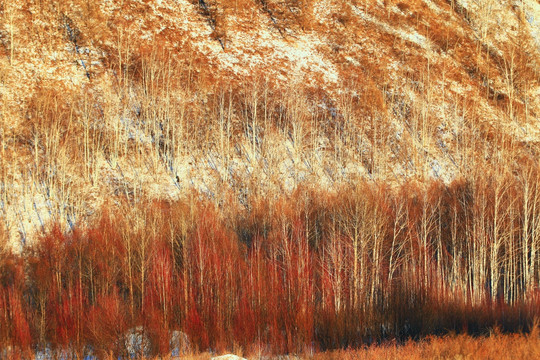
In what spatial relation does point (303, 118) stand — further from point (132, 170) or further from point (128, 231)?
point (128, 231)

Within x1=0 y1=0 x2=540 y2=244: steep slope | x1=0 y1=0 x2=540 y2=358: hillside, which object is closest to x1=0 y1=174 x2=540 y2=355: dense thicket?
x1=0 y1=0 x2=540 y2=358: hillside

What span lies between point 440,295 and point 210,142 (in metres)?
21.3

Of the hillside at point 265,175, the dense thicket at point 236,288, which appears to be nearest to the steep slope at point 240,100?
the hillside at point 265,175

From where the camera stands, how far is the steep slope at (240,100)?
35.7 metres

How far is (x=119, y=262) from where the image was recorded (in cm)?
2578

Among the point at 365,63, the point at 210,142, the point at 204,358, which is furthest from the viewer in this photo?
the point at 365,63

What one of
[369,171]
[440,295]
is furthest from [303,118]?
[440,295]

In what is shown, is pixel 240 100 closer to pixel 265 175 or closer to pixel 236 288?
pixel 265 175

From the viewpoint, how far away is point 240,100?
43625 mm

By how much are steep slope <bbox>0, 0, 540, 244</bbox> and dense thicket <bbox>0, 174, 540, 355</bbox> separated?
5457mm

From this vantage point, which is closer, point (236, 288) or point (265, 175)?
point (236, 288)

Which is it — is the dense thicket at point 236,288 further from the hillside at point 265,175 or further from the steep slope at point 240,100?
the steep slope at point 240,100

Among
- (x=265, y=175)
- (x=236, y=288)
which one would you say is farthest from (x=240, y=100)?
(x=236, y=288)

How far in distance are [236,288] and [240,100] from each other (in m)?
22.7
